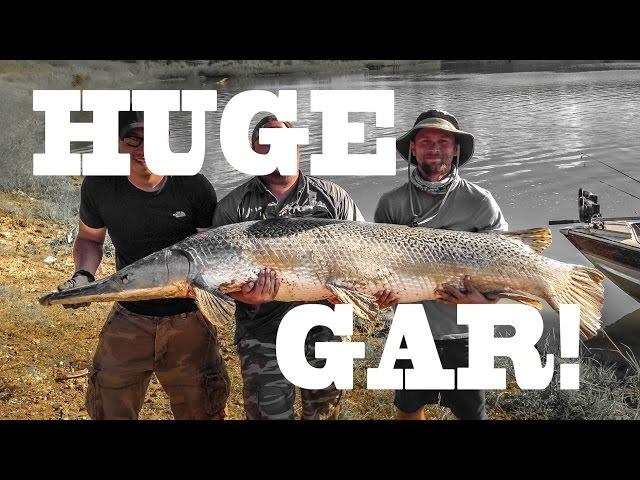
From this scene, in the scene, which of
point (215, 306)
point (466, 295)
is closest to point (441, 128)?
point (466, 295)

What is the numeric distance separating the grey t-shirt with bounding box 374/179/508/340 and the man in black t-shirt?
1237 millimetres

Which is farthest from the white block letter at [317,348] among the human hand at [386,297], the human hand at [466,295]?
the human hand at [466,295]

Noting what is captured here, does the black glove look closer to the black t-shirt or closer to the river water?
the black t-shirt

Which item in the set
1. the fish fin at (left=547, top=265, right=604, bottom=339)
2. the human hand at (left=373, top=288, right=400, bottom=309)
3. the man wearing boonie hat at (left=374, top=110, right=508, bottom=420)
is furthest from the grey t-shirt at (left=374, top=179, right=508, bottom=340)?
the fish fin at (left=547, top=265, right=604, bottom=339)

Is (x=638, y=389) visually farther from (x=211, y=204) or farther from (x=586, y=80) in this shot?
(x=586, y=80)

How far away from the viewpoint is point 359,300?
3.81 meters

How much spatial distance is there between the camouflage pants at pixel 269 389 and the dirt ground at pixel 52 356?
4.45 feet

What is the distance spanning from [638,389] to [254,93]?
4.40m

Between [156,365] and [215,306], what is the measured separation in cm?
63

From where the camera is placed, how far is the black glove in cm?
370

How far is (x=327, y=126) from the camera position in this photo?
17.1 ft

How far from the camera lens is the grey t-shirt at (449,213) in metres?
4.02

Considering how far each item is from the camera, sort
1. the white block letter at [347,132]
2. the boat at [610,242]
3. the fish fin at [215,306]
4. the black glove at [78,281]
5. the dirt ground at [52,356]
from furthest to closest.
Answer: the boat at [610,242] → the dirt ground at [52,356] → the white block letter at [347,132] → the black glove at [78,281] → the fish fin at [215,306]

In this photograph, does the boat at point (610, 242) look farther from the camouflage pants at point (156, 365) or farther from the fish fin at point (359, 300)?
the camouflage pants at point (156, 365)
